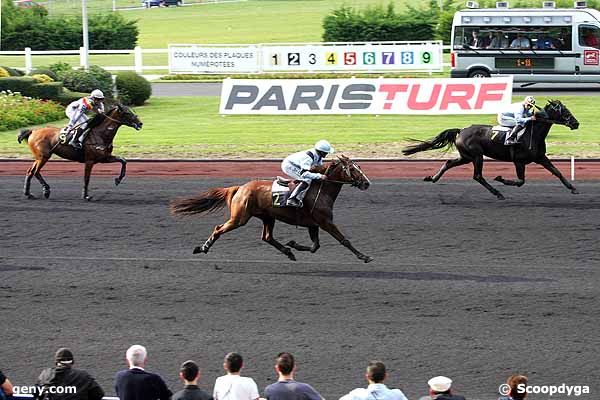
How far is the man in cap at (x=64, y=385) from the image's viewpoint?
782cm

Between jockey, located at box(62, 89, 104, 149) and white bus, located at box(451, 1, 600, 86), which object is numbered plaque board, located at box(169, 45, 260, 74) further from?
Result: jockey, located at box(62, 89, 104, 149)

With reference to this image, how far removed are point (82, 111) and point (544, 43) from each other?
68.2ft

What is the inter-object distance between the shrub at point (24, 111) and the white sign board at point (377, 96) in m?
4.98

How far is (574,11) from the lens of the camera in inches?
1425

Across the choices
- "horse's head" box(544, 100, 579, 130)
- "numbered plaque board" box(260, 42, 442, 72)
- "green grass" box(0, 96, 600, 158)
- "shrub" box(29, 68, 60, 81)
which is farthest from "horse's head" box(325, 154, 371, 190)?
"numbered plaque board" box(260, 42, 442, 72)

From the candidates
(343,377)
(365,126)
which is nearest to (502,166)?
(365,126)

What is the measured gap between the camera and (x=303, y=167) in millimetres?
14094

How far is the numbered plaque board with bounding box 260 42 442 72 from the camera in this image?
40688 mm

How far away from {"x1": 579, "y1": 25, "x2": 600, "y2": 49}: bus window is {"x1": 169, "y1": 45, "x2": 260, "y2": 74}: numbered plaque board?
1231cm

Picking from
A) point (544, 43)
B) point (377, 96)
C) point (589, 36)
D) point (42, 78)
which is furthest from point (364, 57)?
point (42, 78)

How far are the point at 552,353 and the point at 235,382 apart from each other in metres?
4.10

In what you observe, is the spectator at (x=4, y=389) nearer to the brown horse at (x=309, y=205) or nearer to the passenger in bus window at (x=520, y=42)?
the brown horse at (x=309, y=205)

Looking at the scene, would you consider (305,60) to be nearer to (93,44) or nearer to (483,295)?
(93,44)

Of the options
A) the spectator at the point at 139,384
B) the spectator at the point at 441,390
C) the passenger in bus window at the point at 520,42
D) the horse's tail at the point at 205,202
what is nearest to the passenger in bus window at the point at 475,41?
the passenger in bus window at the point at 520,42
